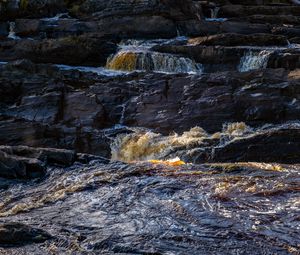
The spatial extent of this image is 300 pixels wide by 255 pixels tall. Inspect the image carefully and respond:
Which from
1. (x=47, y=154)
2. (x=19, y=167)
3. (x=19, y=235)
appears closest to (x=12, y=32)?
(x=47, y=154)

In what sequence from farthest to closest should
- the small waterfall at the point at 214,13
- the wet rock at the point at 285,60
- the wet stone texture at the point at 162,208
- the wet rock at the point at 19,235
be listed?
the small waterfall at the point at 214,13 → the wet rock at the point at 285,60 → the wet stone texture at the point at 162,208 → the wet rock at the point at 19,235

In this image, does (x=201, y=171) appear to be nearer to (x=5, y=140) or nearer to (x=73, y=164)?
(x=73, y=164)

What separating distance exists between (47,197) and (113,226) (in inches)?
91.1

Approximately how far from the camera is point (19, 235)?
786cm

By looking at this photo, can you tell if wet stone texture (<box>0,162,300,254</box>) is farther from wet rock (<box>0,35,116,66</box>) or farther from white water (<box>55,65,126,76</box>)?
wet rock (<box>0,35,116,66</box>)

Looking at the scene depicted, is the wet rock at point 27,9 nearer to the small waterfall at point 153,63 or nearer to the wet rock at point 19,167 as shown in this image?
the small waterfall at point 153,63

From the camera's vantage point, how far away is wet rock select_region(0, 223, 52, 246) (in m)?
7.76

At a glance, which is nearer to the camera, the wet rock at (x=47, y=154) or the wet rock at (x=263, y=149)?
the wet rock at (x=47, y=154)

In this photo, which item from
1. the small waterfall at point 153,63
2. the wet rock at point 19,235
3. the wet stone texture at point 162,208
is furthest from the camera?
the small waterfall at point 153,63

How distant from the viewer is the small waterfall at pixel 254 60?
76.2 feet

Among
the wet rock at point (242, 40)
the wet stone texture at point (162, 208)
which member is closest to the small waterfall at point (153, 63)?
the wet rock at point (242, 40)

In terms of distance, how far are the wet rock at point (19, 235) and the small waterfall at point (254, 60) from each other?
55.7 ft

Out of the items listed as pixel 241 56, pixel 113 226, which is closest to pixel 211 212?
pixel 113 226

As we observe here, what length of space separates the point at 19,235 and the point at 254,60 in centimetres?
1794
